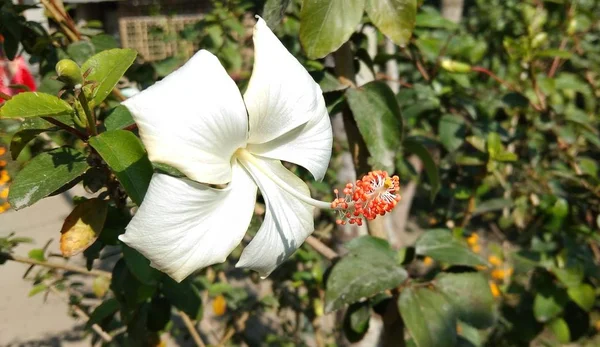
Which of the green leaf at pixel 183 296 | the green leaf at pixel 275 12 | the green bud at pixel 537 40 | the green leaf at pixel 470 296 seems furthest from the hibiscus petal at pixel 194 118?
the green bud at pixel 537 40

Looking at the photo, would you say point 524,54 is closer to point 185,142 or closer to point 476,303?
point 476,303


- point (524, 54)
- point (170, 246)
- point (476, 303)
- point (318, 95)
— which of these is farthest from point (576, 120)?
point (170, 246)

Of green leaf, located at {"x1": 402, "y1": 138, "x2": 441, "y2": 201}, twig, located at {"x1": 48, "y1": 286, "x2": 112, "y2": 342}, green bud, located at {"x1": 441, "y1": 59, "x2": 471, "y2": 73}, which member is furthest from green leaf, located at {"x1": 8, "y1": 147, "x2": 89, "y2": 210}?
green bud, located at {"x1": 441, "y1": 59, "x2": 471, "y2": 73}

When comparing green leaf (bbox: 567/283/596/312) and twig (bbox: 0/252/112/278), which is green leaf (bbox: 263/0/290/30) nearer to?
twig (bbox: 0/252/112/278)

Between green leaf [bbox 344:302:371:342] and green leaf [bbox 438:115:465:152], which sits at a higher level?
green leaf [bbox 438:115:465:152]

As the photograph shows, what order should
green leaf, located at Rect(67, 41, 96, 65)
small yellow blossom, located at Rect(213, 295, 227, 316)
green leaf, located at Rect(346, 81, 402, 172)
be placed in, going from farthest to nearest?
small yellow blossom, located at Rect(213, 295, 227, 316) → green leaf, located at Rect(67, 41, 96, 65) → green leaf, located at Rect(346, 81, 402, 172)

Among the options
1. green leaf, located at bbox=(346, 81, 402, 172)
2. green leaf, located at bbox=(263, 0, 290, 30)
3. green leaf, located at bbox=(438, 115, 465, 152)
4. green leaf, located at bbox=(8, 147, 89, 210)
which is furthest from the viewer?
green leaf, located at bbox=(438, 115, 465, 152)

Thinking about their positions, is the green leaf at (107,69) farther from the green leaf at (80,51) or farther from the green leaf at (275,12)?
the green leaf at (80,51)
